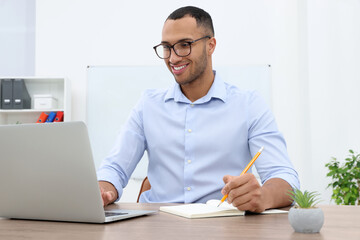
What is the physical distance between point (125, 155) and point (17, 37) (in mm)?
3389

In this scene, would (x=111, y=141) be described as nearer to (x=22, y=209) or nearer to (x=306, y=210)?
(x=22, y=209)

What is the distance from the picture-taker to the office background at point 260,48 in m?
4.05

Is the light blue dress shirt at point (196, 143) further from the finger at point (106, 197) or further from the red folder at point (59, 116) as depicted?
the red folder at point (59, 116)

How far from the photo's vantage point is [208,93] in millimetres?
1751

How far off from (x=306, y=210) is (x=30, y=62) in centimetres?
419

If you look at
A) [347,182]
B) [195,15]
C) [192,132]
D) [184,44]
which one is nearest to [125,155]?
[192,132]

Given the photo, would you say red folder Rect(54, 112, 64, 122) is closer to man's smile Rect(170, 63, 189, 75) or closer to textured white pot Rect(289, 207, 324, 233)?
man's smile Rect(170, 63, 189, 75)

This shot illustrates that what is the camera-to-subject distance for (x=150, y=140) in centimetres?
174

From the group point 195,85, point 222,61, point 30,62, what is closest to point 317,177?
point 222,61

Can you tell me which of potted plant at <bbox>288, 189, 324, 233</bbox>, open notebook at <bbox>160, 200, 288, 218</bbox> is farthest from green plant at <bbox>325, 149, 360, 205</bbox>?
potted plant at <bbox>288, 189, 324, 233</bbox>

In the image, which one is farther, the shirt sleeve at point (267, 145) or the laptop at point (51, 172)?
the shirt sleeve at point (267, 145)

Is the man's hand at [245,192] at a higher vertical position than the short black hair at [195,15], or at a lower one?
lower

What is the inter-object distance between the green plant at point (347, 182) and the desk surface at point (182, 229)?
2.62 meters

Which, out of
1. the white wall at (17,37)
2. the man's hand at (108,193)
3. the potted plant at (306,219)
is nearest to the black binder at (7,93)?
the white wall at (17,37)
